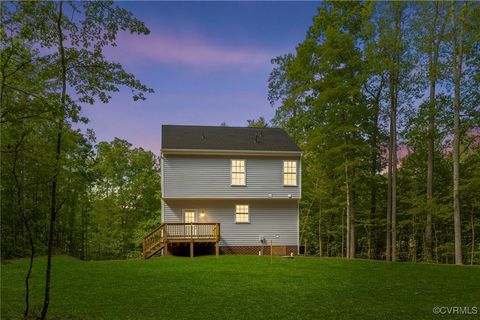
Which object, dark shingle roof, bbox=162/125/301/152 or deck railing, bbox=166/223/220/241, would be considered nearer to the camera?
deck railing, bbox=166/223/220/241

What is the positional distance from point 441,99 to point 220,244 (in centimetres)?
1459

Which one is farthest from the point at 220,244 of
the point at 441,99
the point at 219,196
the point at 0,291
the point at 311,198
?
the point at 441,99

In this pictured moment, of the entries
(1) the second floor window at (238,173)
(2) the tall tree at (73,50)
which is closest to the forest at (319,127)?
(2) the tall tree at (73,50)

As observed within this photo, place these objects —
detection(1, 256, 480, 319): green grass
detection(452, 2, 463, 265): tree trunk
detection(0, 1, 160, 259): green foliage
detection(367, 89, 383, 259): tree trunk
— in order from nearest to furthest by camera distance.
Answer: detection(0, 1, 160, 259): green foliage → detection(1, 256, 480, 319): green grass → detection(452, 2, 463, 265): tree trunk → detection(367, 89, 383, 259): tree trunk

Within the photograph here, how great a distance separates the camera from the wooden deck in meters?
18.8

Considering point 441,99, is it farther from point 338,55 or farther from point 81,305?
point 81,305

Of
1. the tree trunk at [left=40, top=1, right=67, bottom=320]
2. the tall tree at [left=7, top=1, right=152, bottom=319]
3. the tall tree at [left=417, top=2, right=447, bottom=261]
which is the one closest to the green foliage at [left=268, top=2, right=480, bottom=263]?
the tall tree at [left=417, top=2, right=447, bottom=261]

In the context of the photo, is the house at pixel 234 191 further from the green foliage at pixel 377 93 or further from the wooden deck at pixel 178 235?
the green foliage at pixel 377 93

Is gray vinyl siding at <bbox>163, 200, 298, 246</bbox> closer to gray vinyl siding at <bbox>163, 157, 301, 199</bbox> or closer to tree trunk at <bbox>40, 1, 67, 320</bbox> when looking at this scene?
gray vinyl siding at <bbox>163, 157, 301, 199</bbox>

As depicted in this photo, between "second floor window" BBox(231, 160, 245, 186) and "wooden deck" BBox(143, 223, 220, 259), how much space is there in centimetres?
295

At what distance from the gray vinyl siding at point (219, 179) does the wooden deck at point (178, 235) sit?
1.89 m

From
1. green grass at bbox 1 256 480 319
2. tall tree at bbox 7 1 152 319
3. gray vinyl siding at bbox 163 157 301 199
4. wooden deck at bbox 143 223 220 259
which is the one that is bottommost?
green grass at bbox 1 256 480 319

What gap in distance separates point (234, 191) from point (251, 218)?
2.00 metres

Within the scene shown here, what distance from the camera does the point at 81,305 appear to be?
8695 mm
